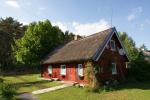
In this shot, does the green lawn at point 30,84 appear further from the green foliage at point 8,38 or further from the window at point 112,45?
the green foliage at point 8,38

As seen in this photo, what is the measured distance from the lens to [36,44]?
151 ft

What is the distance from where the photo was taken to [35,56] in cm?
4622

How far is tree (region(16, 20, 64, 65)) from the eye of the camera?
46062mm

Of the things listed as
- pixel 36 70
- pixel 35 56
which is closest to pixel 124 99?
pixel 35 56

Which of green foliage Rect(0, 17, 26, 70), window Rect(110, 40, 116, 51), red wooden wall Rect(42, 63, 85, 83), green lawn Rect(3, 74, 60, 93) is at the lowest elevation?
green lawn Rect(3, 74, 60, 93)

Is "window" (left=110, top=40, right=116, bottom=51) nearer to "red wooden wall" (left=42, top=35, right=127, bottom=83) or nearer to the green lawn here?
"red wooden wall" (left=42, top=35, right=127, bottom=83)

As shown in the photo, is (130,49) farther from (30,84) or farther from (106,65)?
(30,84)

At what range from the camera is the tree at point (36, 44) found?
4606cm

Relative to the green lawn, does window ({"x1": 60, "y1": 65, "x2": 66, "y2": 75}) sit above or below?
above

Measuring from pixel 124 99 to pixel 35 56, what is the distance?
30968mm

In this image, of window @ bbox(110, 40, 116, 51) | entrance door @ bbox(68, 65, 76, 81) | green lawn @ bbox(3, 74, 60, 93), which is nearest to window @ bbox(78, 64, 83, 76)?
entrance door @ bbox(68, 65, 76, 81)

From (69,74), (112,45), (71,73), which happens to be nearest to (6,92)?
(71,73)

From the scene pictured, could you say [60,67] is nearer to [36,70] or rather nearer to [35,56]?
[35,56]

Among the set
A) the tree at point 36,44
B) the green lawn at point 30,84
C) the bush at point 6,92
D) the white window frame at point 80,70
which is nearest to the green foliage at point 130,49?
the white window frame at point 80,70
